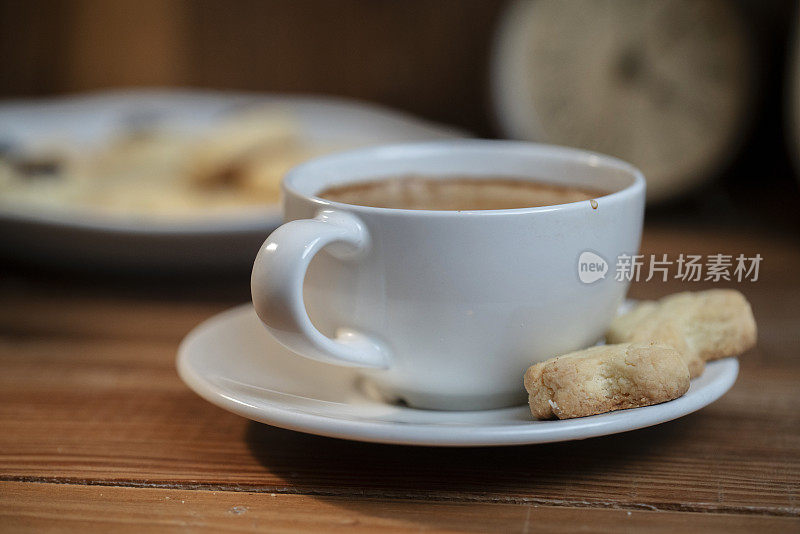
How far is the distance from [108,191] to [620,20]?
0.92m

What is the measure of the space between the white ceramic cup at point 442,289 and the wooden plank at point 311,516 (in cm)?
11

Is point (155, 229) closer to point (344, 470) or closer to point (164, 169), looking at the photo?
point (164, 169)

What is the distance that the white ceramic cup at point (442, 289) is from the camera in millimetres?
600

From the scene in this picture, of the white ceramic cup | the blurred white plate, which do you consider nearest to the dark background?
the blurred white plate

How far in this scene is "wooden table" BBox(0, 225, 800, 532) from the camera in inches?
21.8

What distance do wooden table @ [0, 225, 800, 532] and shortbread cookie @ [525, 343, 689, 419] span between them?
57mm

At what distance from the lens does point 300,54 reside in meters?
1.72

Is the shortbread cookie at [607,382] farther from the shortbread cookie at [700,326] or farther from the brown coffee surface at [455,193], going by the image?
the brown coffee surface at [455,193]

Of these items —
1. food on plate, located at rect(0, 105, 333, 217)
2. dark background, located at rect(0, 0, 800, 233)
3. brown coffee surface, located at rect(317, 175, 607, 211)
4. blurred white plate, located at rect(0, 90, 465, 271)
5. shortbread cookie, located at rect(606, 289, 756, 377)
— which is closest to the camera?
shortbread cookie, located at rect(606, 289, 756, 377)

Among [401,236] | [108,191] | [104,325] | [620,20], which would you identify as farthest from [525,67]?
[401,236]

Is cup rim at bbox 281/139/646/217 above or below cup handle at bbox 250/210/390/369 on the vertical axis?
above

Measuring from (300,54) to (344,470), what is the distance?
125cm

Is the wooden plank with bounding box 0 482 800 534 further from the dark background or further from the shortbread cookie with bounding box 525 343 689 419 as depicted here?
the dark background

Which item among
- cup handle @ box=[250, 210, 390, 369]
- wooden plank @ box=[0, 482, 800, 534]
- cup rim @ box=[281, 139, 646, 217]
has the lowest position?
wooden plank @ box=[0, 482, 800, 534]
